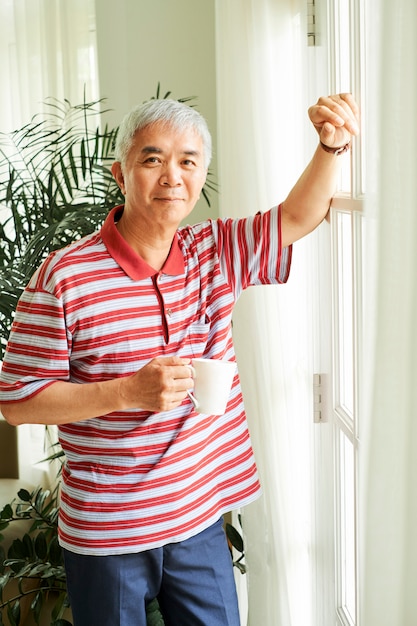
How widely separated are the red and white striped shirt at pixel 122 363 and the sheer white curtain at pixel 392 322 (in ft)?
1.98

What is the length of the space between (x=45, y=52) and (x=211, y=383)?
2729 millimetres

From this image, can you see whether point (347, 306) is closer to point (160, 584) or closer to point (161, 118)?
point (161, 118)

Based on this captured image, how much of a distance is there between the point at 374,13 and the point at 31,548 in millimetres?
2073

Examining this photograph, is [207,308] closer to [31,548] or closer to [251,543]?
[251,543]

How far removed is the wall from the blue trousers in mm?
2080

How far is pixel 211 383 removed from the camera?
4.90ft

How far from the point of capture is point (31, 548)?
2.60 m

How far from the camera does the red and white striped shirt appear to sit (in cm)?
161

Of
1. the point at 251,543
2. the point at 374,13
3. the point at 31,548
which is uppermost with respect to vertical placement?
the point at 374,13

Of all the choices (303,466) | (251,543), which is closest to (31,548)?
(251,543)

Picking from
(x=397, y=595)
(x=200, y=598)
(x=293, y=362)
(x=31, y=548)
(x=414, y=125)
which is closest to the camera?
(x=414, y=125)

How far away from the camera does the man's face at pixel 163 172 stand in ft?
5.37

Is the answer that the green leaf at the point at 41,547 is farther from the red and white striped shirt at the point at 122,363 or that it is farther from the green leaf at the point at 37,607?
the red and white striped shirt at the point at 122,363

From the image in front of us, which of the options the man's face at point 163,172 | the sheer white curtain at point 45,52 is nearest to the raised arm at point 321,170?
the man's face at point 163,172
